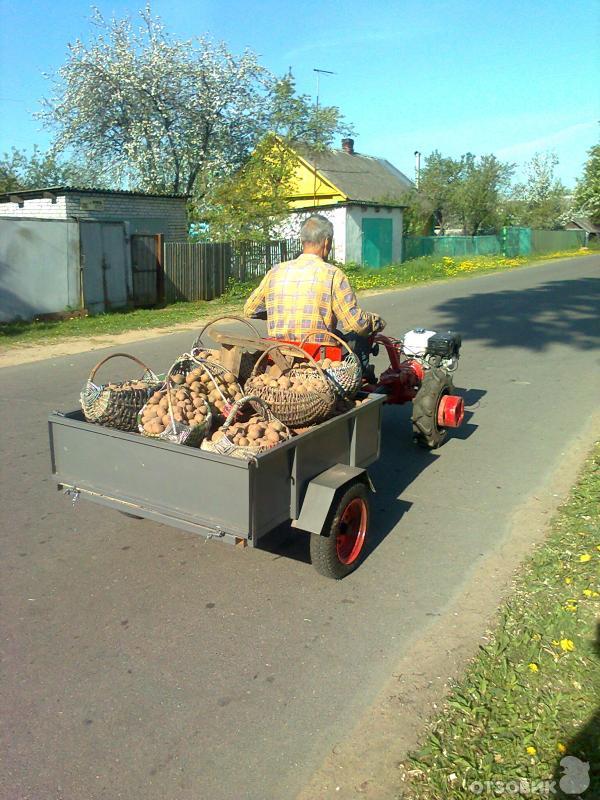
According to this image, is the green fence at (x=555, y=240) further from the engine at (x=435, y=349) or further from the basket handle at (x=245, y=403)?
the basket handle at (x=245, y=403)

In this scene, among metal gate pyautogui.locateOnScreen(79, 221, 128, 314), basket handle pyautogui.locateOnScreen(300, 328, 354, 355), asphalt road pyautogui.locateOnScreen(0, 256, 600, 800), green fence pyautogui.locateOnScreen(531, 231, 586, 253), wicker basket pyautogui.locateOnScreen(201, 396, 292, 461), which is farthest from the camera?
green fence pyautogui.locateOnScreen(531, 231, 586, 253)

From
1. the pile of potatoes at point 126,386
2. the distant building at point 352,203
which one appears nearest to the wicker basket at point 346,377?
the pile of potatoes at point 126,386

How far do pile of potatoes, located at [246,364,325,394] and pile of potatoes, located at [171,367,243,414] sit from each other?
14 cm

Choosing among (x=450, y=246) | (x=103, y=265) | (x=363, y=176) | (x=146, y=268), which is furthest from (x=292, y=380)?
(x=363, y=176)

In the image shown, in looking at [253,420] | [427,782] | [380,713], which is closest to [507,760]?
[427,782]

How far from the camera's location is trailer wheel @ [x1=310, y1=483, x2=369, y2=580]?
395 cm

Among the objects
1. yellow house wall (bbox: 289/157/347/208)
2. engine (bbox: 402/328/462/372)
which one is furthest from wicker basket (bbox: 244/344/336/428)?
yellow house wall (bbox: 289/157/347/208)

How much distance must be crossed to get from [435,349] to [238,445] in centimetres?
401

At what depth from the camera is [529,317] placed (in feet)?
50.3

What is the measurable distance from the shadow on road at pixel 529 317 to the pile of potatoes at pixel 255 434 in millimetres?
8945

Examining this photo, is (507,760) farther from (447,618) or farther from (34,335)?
(34,335)

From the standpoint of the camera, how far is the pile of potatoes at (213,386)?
13.6 feet

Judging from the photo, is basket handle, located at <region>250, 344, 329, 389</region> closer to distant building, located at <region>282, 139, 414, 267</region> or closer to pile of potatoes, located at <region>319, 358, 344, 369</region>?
pile of potatoes, located at <region>319, 358, 344, 369</region>

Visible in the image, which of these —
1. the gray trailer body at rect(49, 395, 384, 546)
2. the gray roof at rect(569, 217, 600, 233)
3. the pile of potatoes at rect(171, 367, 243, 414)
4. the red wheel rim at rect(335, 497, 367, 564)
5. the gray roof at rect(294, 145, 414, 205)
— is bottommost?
the red wheel rim at rect(335, 497, 367, 564)
